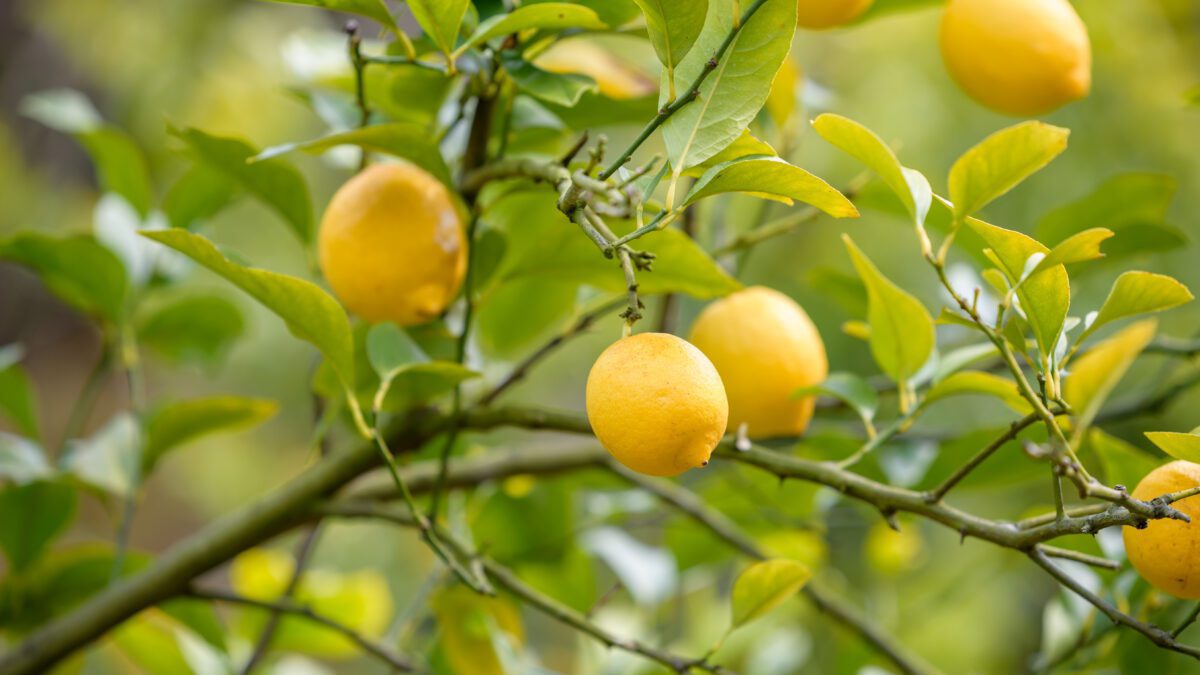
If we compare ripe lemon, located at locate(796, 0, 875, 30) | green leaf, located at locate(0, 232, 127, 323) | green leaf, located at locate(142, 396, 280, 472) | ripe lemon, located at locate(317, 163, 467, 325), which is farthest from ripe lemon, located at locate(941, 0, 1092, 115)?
green leaf, located at locate(0, 232, 127, 323)

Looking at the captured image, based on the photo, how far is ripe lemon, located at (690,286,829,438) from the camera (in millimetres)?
471

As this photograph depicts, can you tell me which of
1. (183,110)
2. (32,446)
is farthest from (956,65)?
(183,110)

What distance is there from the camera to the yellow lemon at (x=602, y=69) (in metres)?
0.53

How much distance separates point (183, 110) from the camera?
2053mm

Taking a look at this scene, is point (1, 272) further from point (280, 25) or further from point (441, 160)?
point (441, 160)

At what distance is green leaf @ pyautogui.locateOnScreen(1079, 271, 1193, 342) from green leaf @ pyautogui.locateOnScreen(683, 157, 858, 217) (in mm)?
96

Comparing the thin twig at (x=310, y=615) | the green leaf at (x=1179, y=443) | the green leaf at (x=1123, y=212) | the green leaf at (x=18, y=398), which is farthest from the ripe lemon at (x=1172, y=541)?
the green leaf at (x=18, y=398)

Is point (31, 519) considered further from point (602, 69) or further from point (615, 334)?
point (615, 334)

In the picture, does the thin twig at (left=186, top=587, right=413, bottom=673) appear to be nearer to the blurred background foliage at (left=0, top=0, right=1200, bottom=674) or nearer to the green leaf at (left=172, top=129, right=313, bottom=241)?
the blurred background foliage at (left=0, top=0, right=1200, bottom=674)

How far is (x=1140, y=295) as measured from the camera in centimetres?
33

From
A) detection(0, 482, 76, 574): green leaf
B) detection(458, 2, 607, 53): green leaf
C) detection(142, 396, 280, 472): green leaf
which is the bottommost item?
detection(0, 482, 76, 574): green leaf

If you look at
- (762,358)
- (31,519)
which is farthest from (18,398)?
(762,358)

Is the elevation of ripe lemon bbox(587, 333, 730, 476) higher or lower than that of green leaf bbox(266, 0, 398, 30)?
lower

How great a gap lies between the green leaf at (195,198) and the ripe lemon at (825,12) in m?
0.37
